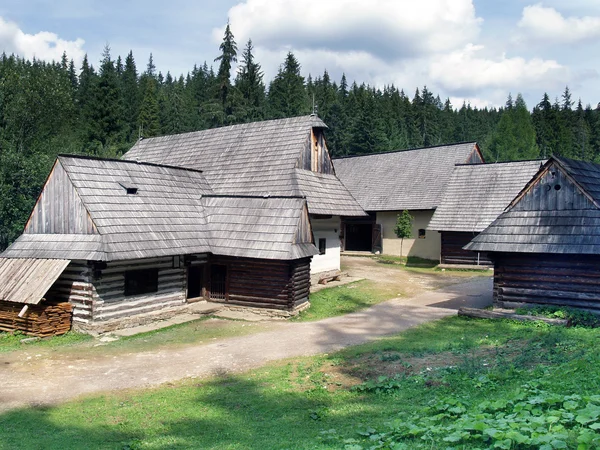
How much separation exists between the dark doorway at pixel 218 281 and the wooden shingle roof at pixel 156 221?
3.74 ft

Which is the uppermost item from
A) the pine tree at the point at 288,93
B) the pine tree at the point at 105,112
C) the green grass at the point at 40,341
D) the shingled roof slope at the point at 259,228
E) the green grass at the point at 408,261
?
the pine tree at the point at 288,93

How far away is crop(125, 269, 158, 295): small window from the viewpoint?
17016mm

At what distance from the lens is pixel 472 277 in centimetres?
2734

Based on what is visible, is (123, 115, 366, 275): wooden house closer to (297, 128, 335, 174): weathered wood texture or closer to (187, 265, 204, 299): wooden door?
(297, 128, 335, 174): weathered wood texture

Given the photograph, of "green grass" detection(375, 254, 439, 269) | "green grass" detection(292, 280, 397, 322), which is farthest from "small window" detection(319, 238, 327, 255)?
"green grass" detection(375, 254, 439, 269)

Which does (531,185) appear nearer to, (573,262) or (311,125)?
(573,262)

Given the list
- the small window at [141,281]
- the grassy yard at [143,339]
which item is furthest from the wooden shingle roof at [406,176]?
the small window at [141,281]

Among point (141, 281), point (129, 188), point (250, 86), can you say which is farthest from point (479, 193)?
point (250, 86)

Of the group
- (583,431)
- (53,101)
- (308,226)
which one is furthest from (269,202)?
(53,101)

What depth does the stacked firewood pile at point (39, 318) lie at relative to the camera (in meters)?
15.2

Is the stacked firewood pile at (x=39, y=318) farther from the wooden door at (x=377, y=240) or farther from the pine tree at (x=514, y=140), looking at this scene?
the pine tree at (x=514, y=140)

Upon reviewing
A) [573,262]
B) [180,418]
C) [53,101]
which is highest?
[53,101]

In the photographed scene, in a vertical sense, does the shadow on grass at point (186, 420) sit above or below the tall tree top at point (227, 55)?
below

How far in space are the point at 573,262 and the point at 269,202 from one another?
1097 cm
